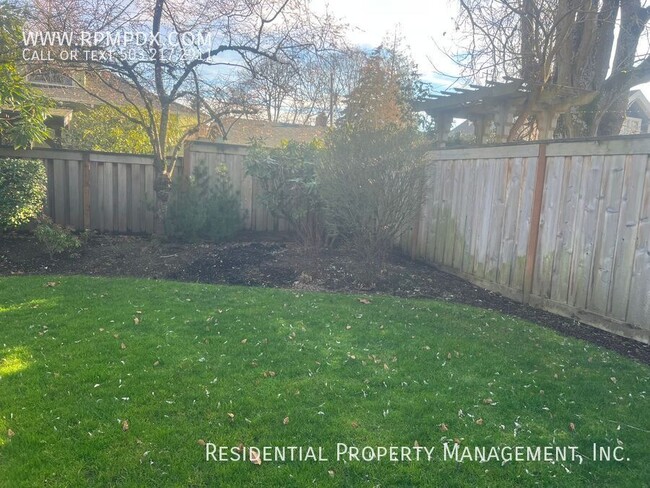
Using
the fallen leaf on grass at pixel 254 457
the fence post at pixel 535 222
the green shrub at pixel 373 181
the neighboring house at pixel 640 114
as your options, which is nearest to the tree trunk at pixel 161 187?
the green shrub at pixel 373 181

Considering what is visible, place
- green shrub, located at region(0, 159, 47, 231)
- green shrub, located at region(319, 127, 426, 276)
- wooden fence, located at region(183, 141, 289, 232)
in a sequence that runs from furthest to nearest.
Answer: wooden fence, located at region(183, 141, 289, 232)
green shrub, located at region(0, 159, 47, 231)
green shrub, located at region(319, 127, 426, 276)

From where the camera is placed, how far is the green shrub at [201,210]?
24.8ft

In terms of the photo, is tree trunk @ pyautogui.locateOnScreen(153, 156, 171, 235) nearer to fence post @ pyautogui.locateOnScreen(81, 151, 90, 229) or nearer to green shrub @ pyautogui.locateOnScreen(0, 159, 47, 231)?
fence post @ pyautogui.locateOnScreen(81, 151, 90, 229)

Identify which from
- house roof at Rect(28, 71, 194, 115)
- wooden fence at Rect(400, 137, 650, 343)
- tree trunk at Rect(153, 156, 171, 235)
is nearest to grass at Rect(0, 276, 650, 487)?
wooden fence at Rect(400, 137, 650, 343)

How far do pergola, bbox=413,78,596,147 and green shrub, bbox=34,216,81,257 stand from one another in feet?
19.5

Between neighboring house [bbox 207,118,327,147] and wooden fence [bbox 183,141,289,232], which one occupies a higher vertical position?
neighboring house [bbox 207,118,327,147]

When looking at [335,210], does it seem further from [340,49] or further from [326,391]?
[340,49]

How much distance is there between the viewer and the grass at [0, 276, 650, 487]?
7.77 ft

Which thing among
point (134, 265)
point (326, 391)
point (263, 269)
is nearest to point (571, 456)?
point (326, 391)

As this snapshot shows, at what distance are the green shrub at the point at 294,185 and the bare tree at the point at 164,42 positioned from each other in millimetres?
1576

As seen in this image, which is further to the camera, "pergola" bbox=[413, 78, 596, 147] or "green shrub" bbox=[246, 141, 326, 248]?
"green shrub" bbox=[246, 141, 326, 248]

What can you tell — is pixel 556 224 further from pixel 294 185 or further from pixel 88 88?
pixel 88 88

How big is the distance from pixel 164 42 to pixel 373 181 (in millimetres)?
4463

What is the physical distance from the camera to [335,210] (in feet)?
20.3
